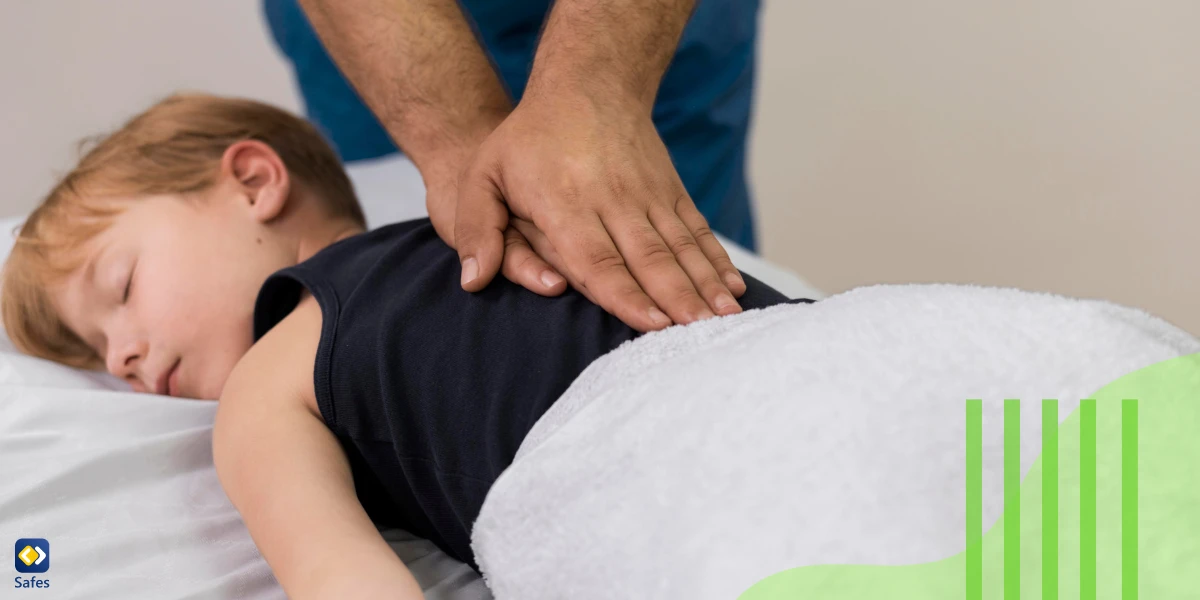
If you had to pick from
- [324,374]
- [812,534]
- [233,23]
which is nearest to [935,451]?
[812,534]

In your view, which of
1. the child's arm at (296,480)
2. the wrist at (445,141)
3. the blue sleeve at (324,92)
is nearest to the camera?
the child's arm at (296,480)

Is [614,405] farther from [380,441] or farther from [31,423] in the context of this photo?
[31,423]

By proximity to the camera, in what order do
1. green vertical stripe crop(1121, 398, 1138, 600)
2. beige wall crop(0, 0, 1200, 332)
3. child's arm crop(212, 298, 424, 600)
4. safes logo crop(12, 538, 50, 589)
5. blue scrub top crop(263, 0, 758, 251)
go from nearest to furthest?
green vertical stripe crop(1121, 398, 1138, 600)
child's arm crop(212, 298, 424, 600)
safes logo crop(12, 538, 50, 589)
blue scrub top crop(263, 0, 758, 251)
beige wall crop(0, 0, 1200, 332)

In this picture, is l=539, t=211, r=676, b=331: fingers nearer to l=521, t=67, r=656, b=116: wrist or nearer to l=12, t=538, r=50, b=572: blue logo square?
l=521, t=67, r=656, b=116: wrist

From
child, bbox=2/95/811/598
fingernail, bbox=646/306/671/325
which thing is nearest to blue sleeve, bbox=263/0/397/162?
child, bbox=2/95/811/598

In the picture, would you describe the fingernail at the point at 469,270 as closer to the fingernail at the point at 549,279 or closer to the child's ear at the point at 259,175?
the fingernail at the point at 549,279

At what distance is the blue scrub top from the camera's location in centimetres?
165

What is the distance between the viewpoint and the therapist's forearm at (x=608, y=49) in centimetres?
102

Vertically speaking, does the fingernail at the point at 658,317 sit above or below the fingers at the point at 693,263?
below

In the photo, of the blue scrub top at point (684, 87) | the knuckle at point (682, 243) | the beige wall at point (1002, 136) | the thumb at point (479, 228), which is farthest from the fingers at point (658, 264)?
the beige wall at point (1002, 136)

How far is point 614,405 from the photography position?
702 millimetres

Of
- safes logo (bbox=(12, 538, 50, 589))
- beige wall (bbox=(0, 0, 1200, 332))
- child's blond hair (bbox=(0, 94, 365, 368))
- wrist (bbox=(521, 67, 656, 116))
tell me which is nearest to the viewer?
safes logo (bbox=(12, 538, 50, 589))

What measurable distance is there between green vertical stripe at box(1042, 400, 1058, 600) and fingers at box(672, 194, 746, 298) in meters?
0.32

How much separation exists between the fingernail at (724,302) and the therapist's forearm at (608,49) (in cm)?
27
